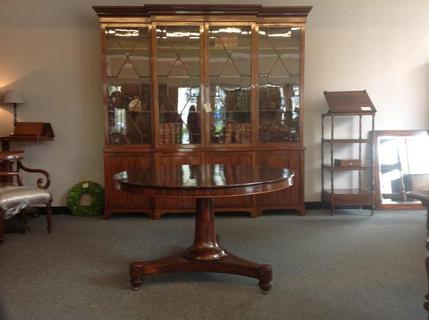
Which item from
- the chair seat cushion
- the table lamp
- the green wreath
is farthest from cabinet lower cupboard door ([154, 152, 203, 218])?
the table lamp

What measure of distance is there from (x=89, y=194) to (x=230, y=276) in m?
2.65

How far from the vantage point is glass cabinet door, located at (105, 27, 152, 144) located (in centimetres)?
454

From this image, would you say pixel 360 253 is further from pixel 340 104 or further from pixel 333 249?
pixel 340 104

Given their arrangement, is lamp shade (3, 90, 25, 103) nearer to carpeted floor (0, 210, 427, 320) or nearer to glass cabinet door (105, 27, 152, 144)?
glass cabinet door (105, 27, 152, 144)

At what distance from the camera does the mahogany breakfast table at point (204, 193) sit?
2365mm

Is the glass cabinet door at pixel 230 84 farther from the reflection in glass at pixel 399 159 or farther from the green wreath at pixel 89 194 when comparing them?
the reflection in glass at pixel 399 159

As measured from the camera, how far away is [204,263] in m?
2.68

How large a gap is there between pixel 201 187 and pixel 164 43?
2.70 m

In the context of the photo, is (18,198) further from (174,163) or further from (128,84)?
(128,84)

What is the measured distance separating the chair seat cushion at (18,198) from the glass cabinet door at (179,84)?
54.5 inches

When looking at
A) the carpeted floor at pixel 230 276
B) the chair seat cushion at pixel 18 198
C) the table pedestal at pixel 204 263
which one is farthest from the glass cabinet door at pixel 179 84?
the table pedestal at pixel 204 263

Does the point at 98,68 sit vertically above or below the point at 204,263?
above

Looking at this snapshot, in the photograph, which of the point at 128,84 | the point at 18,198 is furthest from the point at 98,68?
the point at 18,198

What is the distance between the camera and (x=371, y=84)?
505 cm
